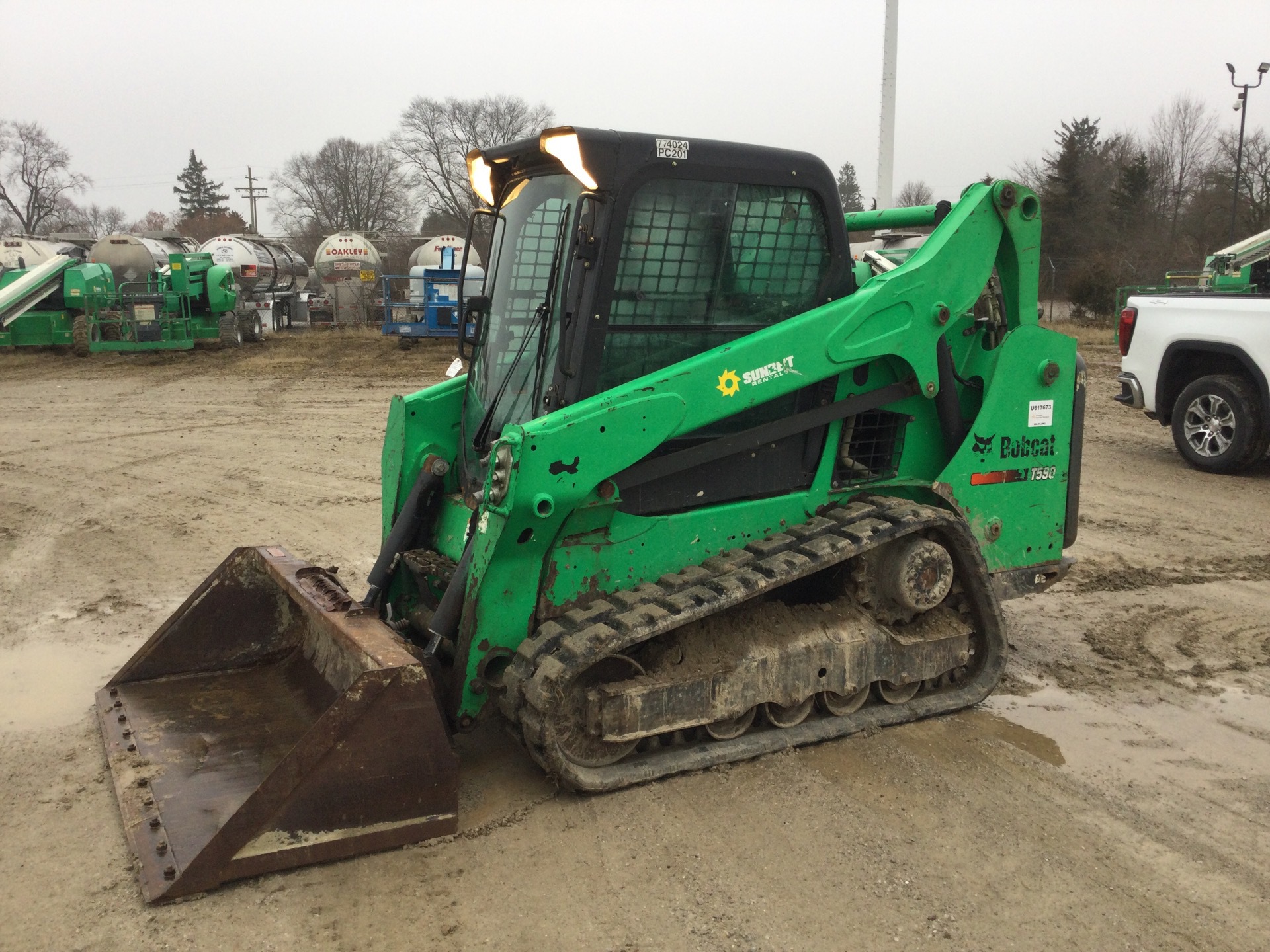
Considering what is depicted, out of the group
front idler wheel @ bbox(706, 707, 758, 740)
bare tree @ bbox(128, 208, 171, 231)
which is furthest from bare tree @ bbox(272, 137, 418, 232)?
front idler wheel @ bbox(706, 707, 758, 740)

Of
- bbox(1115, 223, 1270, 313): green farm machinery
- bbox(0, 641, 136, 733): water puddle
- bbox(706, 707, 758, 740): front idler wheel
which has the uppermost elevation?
bbox(1115, 223, 1270, 313): green farm machinery

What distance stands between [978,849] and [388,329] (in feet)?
70.1

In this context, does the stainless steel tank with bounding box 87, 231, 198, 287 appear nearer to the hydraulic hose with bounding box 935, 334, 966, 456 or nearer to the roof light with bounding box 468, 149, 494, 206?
the roof light with bounding box 468, 149, 494, 206

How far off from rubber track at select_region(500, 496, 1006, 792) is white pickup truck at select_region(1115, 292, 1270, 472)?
6003 mm

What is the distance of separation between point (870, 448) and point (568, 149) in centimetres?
189

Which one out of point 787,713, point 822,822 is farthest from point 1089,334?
point 822,822

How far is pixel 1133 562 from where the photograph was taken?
7.03 metres

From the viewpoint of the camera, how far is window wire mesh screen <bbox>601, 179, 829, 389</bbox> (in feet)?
13.4

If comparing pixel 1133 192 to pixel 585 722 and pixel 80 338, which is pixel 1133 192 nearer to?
pixel 80 338

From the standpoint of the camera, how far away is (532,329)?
4.28 metres

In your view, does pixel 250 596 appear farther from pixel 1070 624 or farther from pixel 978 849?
pixel 1070 624

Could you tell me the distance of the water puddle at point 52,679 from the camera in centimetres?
460

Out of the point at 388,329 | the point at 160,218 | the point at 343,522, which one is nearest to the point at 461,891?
the point at 343,522

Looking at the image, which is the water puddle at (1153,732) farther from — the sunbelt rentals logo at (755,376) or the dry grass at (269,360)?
the dry grass at (269,360)
